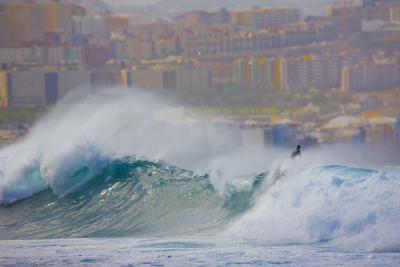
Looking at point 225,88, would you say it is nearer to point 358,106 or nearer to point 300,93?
point 300,93

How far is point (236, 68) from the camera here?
88.3 m

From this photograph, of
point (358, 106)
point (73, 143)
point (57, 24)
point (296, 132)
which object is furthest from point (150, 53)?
point (73, 143)

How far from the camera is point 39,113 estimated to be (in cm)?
6969

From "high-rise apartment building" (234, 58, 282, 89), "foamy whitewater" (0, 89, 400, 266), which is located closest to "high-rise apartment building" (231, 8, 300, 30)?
"high-rise apartment building" (234, 58, 282, 89)

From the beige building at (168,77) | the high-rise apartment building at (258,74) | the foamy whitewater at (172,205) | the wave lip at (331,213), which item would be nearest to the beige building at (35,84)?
the beige building at (168,77)

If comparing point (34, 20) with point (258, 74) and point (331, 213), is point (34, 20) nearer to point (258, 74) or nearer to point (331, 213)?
point (258, 74)

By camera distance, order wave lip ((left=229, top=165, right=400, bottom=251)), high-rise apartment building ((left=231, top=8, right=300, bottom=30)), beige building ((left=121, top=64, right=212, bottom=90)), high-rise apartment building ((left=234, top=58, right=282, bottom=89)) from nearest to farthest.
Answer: wave lip ((left=229, top=165, right=400, bottom=251))
beige building ((left=121, top=64, right=212, bottom=90))
high-rise apartment building ((left=234, top=58, right=282, bottom=89))
high-rise apartment building ((left=231, top=8, right=300, bottom=30))

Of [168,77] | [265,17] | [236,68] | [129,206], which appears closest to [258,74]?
[236,68]

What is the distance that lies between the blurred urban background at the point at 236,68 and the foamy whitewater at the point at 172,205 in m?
28.7

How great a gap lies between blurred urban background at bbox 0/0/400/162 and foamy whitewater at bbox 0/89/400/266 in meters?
28.7

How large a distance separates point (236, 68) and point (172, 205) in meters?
72.4

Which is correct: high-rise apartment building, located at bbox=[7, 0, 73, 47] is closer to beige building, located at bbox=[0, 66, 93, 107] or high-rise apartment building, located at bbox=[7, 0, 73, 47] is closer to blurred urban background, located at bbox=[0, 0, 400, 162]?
→ blurred urban background, located at bbox=[0, 0, 400, 162]

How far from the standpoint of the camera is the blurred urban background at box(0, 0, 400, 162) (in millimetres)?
64688

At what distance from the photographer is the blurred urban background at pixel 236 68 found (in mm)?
64688
